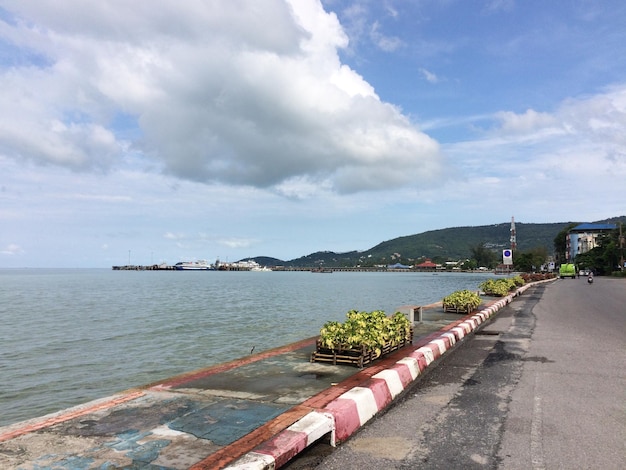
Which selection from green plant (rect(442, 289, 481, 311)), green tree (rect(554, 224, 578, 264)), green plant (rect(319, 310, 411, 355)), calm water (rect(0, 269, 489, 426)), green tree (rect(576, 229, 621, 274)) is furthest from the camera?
green tree (rect(554, 224, 578, 264))

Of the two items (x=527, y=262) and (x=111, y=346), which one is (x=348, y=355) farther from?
(x=527, y=262)

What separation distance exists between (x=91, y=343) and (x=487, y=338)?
1407cm

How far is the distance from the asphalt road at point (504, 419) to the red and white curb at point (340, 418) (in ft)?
0.52

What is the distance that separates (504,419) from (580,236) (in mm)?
156898

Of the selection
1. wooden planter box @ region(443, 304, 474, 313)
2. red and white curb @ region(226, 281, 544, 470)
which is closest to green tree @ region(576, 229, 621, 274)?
wooden planter box @ region(443, 304, 474, 313)

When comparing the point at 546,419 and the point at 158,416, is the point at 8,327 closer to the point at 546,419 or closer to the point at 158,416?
the point at 158,416

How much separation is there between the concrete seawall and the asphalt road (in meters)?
0.30

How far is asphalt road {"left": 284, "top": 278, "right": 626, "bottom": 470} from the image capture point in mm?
4398

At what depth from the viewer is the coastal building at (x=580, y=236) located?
138975mm

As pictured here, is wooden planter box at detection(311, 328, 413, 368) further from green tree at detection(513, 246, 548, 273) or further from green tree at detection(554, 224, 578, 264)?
green tree at detection(554, 224, 578, 264)

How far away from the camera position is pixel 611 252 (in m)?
82.7

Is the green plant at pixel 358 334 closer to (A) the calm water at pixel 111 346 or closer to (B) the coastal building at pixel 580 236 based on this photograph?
(A) the calm water at pixel 111 346

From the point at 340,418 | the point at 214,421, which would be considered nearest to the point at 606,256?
the point at 340,418

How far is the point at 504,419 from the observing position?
5.55 metres
